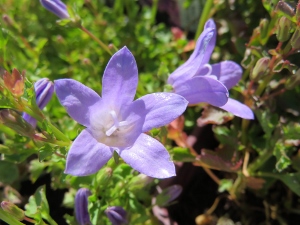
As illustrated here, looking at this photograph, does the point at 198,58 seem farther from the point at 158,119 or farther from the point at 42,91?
the point at 42,91

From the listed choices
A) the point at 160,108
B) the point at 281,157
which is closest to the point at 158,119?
the point at 160,108

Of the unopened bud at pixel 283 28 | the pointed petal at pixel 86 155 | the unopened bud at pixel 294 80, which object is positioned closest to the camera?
the pointed petal at pixel 86 155

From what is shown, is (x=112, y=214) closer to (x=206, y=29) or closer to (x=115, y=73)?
(x=115, y=73)

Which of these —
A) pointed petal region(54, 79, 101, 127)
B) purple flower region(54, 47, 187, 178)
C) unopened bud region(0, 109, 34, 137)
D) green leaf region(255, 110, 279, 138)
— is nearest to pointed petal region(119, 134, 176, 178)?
purple flower region(54, 47, 187, 178)

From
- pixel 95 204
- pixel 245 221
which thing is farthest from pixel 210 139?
pixel 95 204

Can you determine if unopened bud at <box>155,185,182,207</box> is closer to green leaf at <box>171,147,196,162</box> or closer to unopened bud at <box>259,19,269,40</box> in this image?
green leaf at <box>171,147,196,162</box>

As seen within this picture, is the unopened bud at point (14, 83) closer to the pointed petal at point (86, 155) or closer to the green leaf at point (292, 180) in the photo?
the pointed petal at point (86, 155)

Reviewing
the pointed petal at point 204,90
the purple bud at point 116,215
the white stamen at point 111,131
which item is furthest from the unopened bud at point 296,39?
the purple bud at point 116,215
